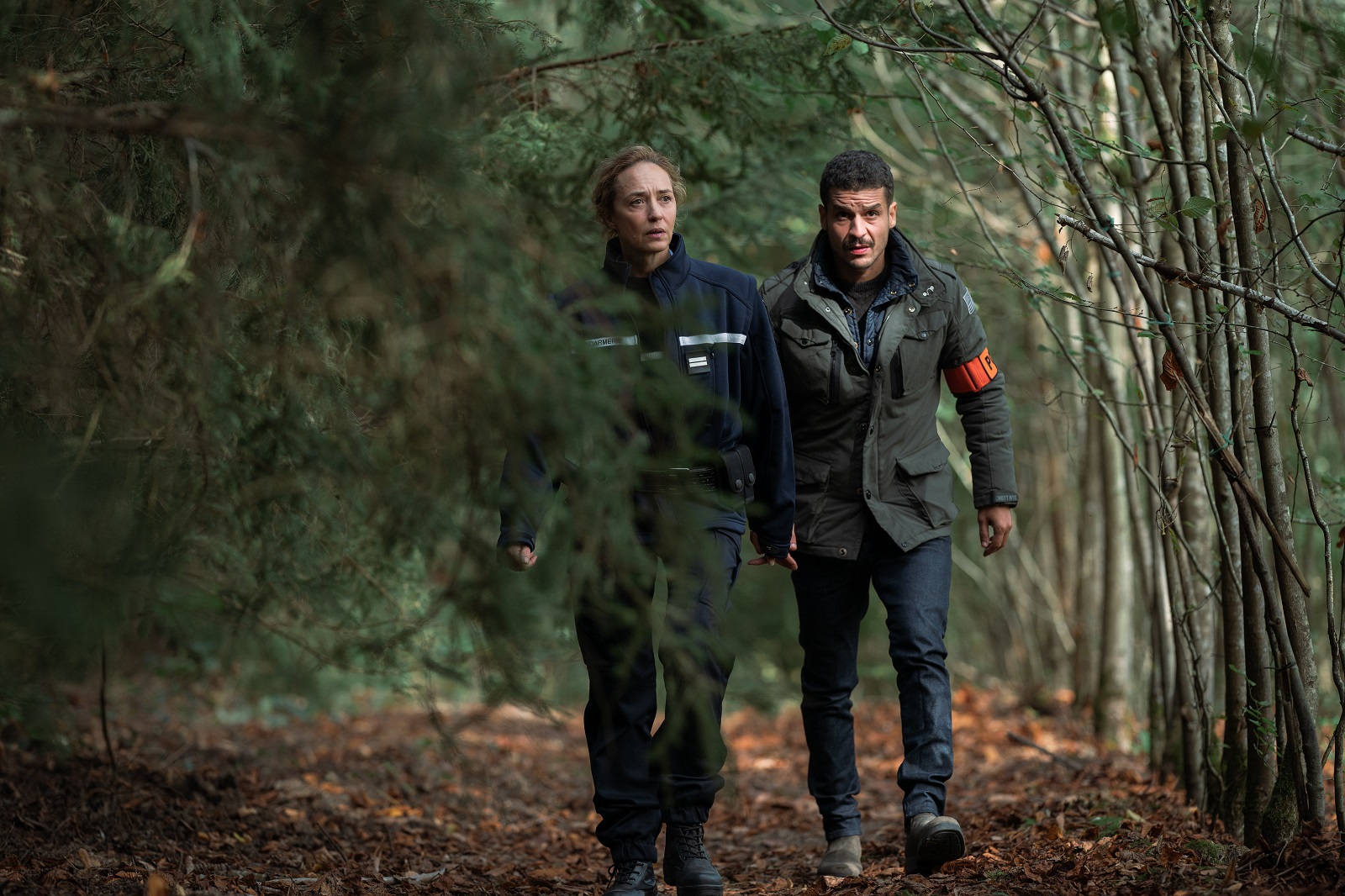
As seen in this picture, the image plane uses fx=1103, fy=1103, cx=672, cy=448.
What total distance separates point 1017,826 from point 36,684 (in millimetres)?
3925

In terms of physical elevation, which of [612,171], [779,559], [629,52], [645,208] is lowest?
[779,559]

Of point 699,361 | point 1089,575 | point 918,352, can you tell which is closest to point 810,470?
point 918,352

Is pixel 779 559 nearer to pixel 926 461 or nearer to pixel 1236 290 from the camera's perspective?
pixel 926 461

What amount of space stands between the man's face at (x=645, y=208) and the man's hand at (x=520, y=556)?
103 cm

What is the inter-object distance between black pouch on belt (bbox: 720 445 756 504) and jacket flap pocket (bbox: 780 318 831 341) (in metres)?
0.50

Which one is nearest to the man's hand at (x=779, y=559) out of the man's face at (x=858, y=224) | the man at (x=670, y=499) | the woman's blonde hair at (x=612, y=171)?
the man at (x=670, y=499)

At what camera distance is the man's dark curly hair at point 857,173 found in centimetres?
375

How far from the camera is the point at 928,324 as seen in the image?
377cm

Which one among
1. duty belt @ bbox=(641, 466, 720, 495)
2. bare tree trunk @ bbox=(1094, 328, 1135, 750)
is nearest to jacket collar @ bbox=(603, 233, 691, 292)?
duty belt @ bbox=(641, 466, 720, 495)

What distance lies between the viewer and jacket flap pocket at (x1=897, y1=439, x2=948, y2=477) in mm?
3715

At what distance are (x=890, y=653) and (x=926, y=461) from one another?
0.66m

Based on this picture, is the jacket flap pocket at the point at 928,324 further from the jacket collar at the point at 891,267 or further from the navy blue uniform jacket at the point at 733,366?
the navy blue uniform jacket at the point at 733,366

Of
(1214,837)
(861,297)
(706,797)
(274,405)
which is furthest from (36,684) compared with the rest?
(1214,837)

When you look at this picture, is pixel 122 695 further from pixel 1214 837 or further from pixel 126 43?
pixel 1214 837
